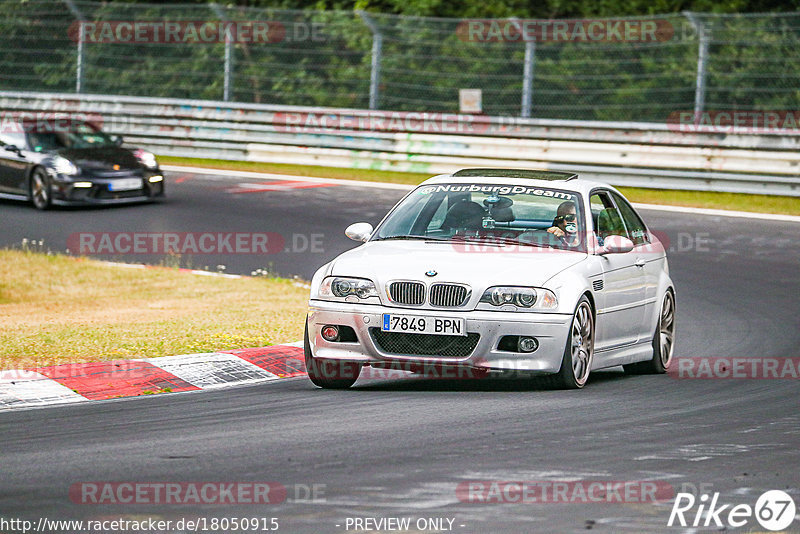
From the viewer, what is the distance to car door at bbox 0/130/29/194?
2152 cm

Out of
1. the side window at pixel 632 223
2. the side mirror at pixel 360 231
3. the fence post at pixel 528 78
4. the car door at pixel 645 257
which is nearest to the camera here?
the side mirror at pixel 360 231

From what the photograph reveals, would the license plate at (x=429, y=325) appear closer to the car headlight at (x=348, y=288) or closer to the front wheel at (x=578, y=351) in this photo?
the car headlight at (x=348, y=288)

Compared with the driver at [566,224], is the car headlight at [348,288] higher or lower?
lower

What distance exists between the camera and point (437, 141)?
24266 millimetres

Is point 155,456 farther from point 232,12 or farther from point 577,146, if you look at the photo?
point 232,12

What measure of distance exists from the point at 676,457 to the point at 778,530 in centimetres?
134

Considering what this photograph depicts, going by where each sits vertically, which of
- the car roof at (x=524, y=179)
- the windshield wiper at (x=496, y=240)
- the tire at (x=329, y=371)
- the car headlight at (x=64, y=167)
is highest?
the car roof at (x=524, y=179)

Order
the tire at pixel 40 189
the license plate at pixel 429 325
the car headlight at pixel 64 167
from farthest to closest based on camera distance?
the tire at pixel 40 189 → the car headlight at pixel 64 167 → the license plate at pixel 429 325

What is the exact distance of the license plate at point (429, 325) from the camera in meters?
8.65

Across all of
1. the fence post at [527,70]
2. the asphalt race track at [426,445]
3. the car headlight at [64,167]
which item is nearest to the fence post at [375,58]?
the fence post at [527,70]

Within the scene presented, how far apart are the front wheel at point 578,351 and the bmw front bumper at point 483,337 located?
0.09m

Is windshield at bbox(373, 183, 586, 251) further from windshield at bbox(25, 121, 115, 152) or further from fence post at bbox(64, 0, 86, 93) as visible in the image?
fence post at bbox(64, 0, 86, 93)

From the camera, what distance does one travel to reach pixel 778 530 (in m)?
5.53

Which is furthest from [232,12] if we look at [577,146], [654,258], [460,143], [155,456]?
[155,456]
